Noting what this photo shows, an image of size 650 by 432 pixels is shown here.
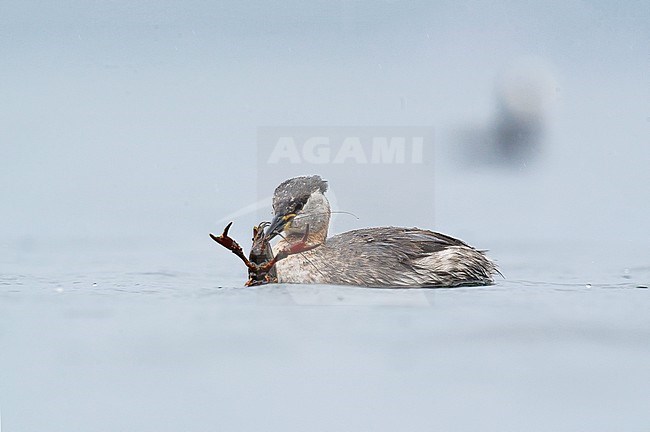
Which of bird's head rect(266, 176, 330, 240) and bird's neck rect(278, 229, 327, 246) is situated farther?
bird's neck rect(278, 229, 327, 246)

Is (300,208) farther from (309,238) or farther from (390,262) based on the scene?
(390,262)

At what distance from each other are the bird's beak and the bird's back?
22 centimetres

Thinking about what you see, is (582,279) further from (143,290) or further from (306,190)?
(143,290)

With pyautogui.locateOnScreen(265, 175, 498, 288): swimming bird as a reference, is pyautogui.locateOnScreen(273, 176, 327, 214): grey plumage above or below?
above

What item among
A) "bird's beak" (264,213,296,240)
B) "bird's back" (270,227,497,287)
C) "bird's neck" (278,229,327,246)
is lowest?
"bird's back" (270,227,497,287)

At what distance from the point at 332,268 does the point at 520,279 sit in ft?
4.64

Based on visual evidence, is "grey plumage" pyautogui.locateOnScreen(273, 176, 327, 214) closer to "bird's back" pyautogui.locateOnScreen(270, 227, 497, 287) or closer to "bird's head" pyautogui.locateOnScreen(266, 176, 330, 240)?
"bird's head" pyautogui.locateOnScreen(266, 176, 330, 240)

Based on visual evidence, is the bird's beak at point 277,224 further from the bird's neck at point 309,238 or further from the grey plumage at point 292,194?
the bird's neck at point 309,238

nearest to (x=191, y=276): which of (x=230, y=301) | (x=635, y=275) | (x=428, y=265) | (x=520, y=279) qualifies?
(x=230, y=301)

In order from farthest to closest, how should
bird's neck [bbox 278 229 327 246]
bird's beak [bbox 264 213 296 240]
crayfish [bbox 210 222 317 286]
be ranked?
bird's neck [bbox 278 229 327 246] → bird's beak [bbox 264 213 296 240] → crayfish [bbox 210 222 317 286]

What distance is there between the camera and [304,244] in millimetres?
7488

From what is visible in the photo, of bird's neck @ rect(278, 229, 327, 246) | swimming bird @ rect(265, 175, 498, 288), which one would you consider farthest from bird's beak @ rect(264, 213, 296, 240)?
bird's neck @ rect(278, 229, 327, 246)

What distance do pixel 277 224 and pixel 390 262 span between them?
815 mm

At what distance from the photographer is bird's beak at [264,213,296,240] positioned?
7223 millimetres
